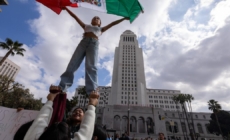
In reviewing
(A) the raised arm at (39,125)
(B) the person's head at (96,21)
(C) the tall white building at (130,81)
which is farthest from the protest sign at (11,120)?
(C) the tall white building at (130,81)

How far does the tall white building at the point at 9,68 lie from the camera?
8120cm

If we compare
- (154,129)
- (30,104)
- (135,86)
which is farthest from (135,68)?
(30,104)

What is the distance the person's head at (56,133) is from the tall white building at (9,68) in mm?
106357

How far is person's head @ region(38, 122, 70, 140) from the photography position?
108 centimetres

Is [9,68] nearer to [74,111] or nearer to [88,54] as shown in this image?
[88,54]

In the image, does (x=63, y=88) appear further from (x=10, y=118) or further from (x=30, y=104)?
(x=30, y=104)

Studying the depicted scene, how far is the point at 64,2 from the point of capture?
3422 mm

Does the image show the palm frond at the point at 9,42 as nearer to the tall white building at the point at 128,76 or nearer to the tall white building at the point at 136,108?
the tall white building at the point at 136,108

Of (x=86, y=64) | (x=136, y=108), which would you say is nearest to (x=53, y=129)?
(x=86, y=64)

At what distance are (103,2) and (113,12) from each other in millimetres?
431

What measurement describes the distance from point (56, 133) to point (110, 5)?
3.46 metres

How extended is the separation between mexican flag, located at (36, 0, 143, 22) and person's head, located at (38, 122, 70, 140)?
3.01m

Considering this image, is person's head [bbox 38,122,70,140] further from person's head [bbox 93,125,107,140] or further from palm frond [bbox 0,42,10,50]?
palm frond [bbox 0,42,10,50]

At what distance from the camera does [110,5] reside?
3.55 metres
